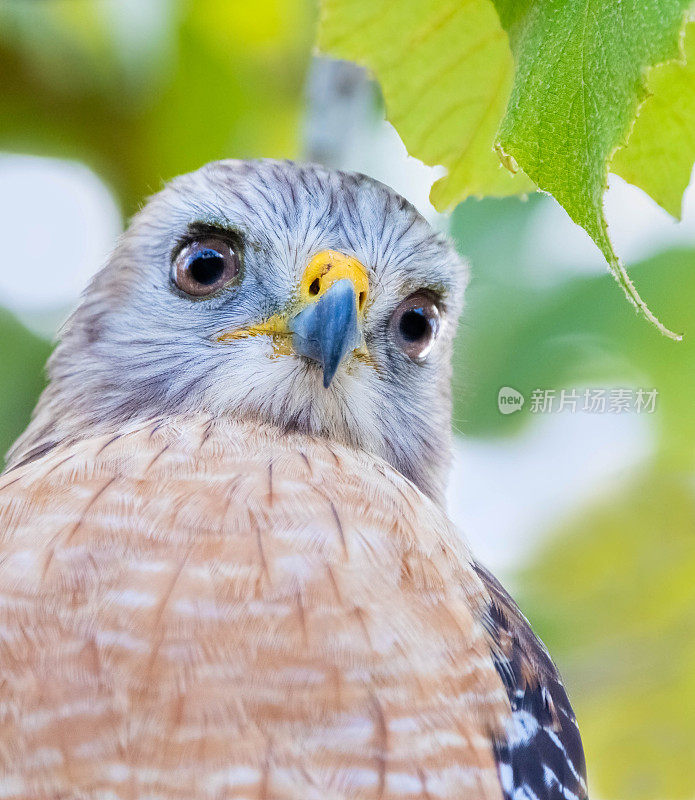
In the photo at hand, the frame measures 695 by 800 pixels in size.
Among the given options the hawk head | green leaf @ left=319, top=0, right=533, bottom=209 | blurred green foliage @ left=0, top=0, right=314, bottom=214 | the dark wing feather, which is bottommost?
the dark wing feather

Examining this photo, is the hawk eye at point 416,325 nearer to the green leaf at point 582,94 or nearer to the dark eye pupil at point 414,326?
the dark eye pupil at point 414,326

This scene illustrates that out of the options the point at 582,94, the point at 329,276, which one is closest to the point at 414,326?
the point at 329,276

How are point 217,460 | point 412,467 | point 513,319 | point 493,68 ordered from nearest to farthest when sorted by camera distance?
point 493,68, point 217,460, point 412,467, point 513,319

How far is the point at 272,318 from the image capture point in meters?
1.89

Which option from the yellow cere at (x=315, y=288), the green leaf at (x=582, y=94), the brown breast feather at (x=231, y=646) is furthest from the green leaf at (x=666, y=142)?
the yellow cere at (x=315, y=288)

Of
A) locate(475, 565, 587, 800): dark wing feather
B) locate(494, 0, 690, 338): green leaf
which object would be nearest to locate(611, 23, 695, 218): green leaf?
locate(494, 0, 690, 338): green leaf

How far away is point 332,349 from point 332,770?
0.75 metres

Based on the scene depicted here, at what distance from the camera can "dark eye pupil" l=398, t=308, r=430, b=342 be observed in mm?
2115

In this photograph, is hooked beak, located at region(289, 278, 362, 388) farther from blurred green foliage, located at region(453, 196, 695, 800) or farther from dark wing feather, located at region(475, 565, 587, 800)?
blurred green foliage, located at region(453, 196, 695, 800)

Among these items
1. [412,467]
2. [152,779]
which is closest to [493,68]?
[152,779]

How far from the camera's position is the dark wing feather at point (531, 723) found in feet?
4.52

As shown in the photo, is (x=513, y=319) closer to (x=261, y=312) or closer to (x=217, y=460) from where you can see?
(x=261, y=312)

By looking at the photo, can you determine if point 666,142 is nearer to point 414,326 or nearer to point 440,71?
point 440,71

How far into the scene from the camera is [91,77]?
2.71 m
